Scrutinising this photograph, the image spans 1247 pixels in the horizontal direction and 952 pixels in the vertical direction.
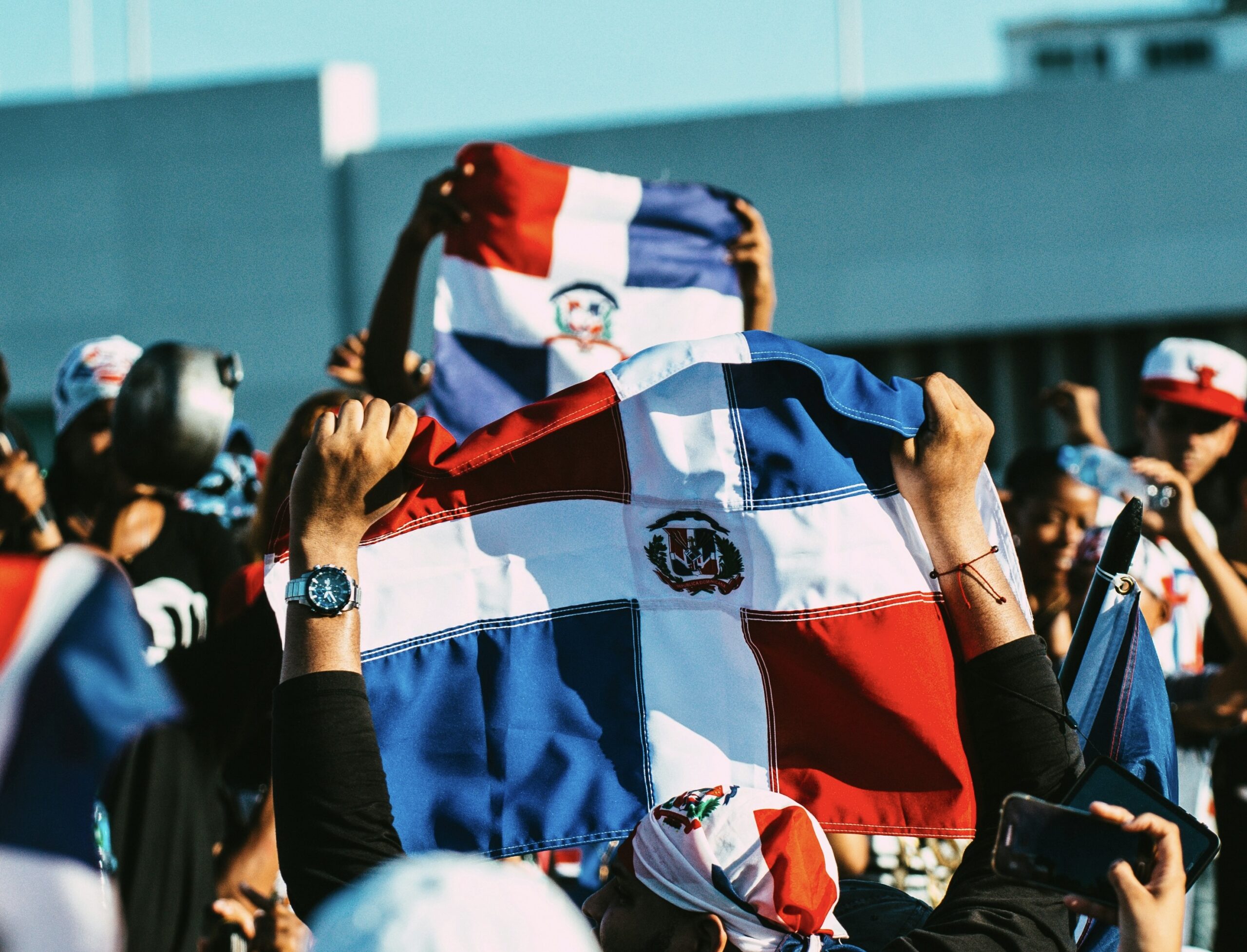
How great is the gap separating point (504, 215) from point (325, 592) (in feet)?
7.61

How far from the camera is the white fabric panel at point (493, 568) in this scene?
87.4 inches

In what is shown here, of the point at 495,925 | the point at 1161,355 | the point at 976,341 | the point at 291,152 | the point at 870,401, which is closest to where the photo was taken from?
the point at 495,925

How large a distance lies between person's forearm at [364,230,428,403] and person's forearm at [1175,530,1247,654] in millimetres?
2024

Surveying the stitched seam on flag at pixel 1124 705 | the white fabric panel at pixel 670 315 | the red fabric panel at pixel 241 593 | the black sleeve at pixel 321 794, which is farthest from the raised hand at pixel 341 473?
the white fabric panel at pixel 670 315

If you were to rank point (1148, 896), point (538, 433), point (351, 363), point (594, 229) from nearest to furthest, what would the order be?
point (1148, 896) < point (538, 433) < point (594, 229) < point (351, 363)

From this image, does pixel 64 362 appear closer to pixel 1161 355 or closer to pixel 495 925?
pixel 1161 355

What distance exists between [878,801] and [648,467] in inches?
23.7

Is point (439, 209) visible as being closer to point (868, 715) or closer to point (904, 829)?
point (868, 715)

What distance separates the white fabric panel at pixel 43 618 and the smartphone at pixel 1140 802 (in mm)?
1140

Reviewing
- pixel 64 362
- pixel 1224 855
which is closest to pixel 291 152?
pixel 64 362

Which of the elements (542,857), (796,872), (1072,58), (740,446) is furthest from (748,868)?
(1072,58)

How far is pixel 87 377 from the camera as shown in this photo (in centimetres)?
448

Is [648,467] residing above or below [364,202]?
below

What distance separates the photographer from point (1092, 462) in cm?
416
